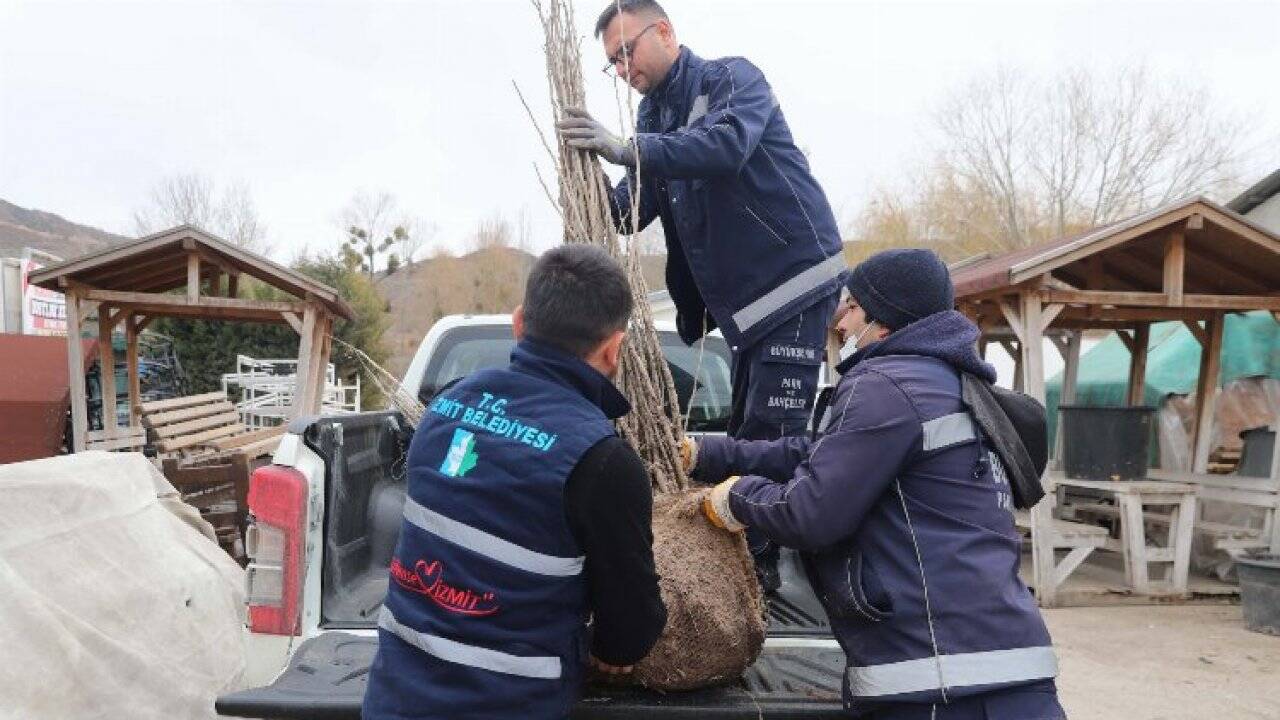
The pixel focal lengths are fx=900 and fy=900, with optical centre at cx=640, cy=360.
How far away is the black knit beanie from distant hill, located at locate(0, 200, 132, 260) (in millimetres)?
65882

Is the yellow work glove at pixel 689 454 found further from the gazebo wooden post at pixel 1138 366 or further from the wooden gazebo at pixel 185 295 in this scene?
the gazebo wooden post at pixel 1138 366

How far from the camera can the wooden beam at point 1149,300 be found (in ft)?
22.1

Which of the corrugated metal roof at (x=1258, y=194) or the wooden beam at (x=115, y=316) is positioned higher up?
the corrugated metal roof at (x=1258, y=194)

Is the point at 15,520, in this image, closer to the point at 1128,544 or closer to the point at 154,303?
the point at 154,303

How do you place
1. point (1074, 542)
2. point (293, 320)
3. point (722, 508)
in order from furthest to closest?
point (293, 320) < point (1074, 542) < point (722, 508)

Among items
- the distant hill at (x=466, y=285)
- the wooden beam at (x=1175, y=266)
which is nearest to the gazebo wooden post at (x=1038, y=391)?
the wooden beam at (x=1175, y=266)

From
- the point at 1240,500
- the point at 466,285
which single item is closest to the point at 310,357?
the point at 1240,500

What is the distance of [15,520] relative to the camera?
12.3 feet

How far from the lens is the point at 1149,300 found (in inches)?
266

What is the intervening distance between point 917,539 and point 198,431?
9601 millimetres

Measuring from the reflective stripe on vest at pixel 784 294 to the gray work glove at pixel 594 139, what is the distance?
578 millimetres

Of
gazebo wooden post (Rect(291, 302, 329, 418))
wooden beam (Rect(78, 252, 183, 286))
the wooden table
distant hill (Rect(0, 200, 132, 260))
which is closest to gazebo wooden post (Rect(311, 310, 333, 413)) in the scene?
gazebo wooden post (Rect(291, 302, 329, 418))

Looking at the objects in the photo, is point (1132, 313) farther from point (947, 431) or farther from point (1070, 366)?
point (947, 431)

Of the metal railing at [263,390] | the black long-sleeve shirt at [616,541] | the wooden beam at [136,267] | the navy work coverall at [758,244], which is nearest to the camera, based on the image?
the black long-sleeve shirt at [616,541]
